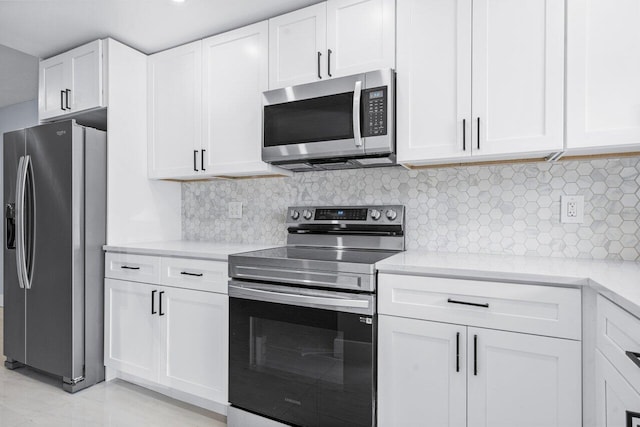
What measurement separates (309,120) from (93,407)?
2.10 m

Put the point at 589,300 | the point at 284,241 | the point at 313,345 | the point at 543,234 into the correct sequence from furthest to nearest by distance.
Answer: the point at 284,241 < the point at 543,234 < the point at 313,345 < the point at 589,300

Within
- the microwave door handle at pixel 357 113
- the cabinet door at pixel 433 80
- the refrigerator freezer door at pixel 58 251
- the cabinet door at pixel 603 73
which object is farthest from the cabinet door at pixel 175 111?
the cabinet door at pixel 603 73

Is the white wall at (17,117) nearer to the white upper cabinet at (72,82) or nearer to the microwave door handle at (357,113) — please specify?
the white upper cabinet at (72,82)

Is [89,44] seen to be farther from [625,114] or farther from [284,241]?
[625,114]

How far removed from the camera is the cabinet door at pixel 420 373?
55.9 inches


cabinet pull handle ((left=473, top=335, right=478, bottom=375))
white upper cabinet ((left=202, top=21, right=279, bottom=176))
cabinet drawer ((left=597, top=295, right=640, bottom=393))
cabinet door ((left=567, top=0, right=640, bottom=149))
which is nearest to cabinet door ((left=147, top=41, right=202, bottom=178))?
white upper cabinet ((left=202, top=21, right=279, bottom=176))

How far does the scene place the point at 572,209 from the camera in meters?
1.75

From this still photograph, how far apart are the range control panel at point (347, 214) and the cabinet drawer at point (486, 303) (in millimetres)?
582

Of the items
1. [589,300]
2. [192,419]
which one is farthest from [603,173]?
[192,419]

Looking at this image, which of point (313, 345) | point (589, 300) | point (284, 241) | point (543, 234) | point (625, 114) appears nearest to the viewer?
point (589, 300)

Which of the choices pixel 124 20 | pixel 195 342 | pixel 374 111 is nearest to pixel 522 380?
pixel 374 111

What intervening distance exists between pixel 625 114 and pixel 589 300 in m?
0.74

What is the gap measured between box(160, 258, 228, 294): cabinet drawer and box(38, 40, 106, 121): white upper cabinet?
1234 mm

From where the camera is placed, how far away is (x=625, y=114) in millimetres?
1395
